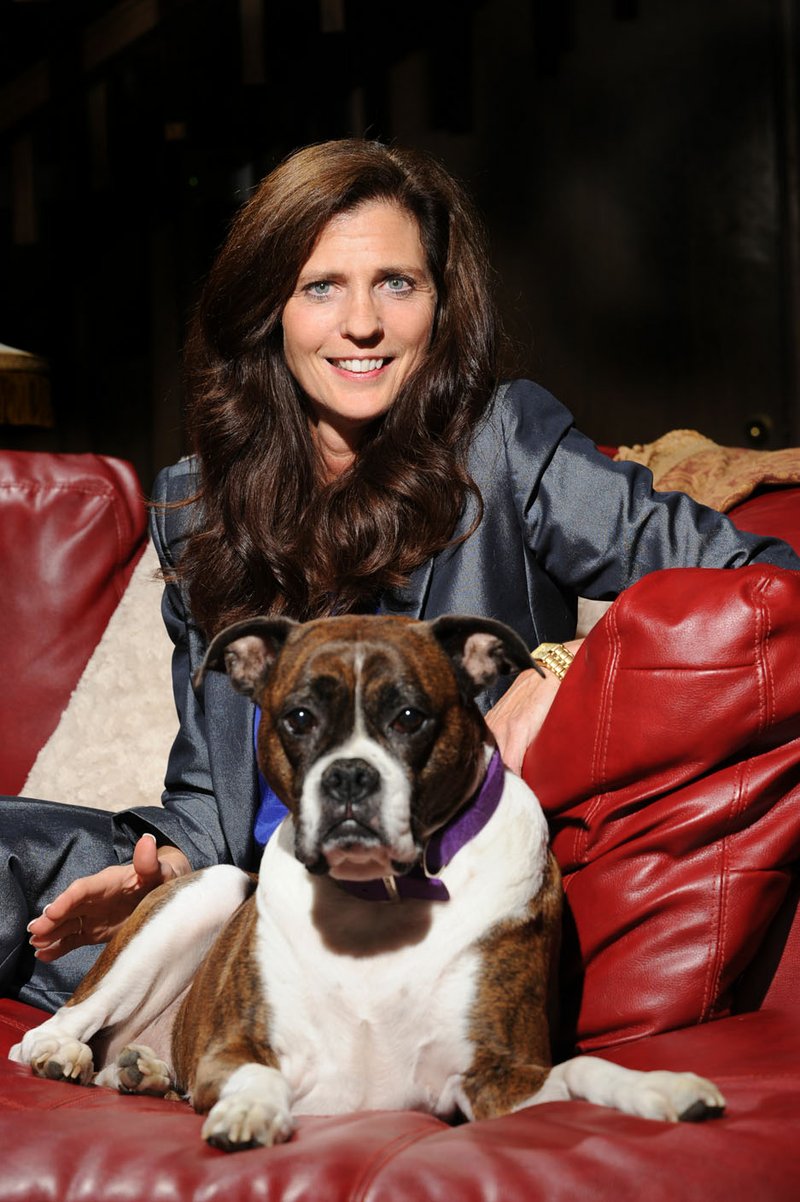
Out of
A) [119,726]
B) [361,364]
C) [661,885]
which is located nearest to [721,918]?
[661,885]

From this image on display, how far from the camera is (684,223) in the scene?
5.43m

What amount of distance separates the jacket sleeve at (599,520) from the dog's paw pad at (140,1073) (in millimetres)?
1092

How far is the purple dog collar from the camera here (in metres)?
1.89

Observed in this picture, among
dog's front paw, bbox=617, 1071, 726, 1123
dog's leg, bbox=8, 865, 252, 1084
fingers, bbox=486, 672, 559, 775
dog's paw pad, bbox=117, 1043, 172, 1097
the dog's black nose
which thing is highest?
the dog's black nose

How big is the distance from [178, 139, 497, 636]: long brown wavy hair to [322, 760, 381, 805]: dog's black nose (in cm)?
76

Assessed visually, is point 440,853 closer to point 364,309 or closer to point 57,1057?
point 57,1057

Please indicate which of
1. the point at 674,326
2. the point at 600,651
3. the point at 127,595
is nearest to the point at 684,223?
the point at 674,326

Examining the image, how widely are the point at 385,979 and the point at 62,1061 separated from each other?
1.68 feet

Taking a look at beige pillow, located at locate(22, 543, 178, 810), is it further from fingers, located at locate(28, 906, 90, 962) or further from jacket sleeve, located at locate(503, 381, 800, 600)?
jacket sleeve, located at locate(503, 381, 800, 600)

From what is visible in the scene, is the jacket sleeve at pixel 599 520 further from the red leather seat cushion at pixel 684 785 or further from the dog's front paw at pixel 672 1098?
the dog's front paw at pixel 672 1098

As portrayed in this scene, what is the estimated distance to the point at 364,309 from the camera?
2592 mm

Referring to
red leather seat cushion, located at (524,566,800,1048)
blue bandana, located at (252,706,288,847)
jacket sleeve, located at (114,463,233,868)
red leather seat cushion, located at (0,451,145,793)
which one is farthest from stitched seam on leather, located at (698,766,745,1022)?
red leather seat cushion, located at (0,451,145,793)

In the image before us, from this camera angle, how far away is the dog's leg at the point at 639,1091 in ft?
5.10

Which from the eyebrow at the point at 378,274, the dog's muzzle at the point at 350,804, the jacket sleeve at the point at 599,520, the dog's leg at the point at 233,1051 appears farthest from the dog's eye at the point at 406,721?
the eyebrow at the point at 378,274
